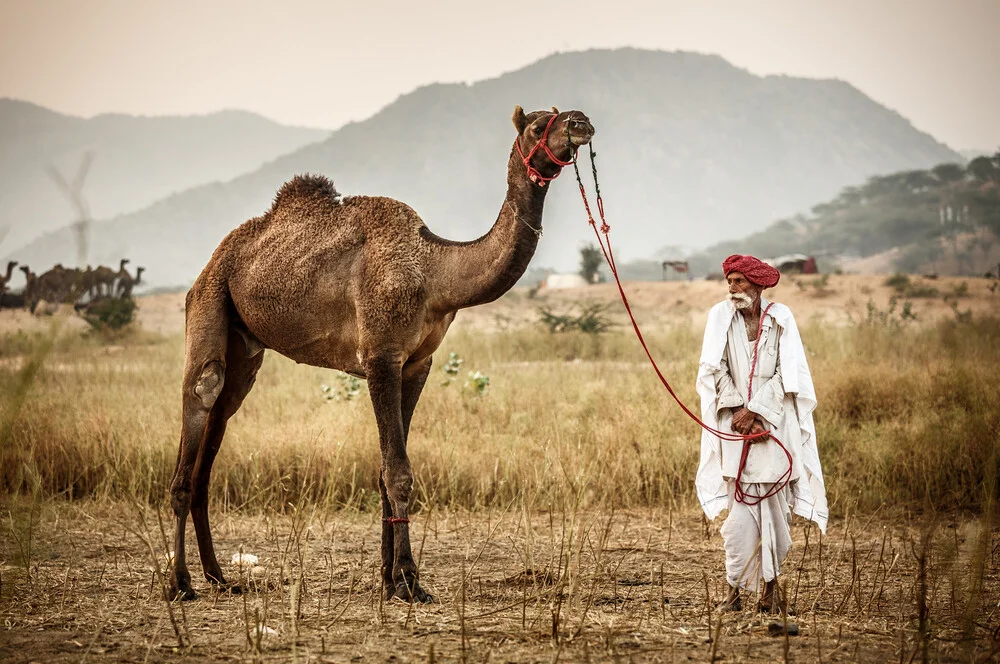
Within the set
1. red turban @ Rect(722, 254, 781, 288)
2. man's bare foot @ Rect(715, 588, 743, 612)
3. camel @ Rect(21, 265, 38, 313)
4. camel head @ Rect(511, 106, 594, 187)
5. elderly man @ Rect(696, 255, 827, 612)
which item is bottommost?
man's bare foot @ Rect(715, 588, 743, 612)

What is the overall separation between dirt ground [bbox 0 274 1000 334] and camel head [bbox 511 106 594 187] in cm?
2164

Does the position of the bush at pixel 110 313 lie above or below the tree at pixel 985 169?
below

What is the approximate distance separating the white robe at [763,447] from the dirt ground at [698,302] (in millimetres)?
21764

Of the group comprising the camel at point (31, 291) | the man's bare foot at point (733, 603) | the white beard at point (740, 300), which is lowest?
the man's bare foot at point (733, 603)

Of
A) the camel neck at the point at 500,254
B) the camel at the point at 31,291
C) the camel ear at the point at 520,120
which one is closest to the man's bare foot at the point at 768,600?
the camel neck at the point at 500,254

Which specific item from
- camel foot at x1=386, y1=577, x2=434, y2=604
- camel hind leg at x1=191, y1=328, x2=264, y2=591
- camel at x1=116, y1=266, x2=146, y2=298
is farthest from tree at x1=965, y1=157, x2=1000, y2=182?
camel foot at x1=386, y1=577, x2=434, y2=604

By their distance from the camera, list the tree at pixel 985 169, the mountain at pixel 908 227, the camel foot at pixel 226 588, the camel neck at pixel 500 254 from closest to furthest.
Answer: the camel neck at pixel 500 254
the camel foot at pixel 226 588
the tree at pixel 985 169
the mountain at pixel 908 227

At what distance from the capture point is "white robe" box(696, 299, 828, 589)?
5.72m

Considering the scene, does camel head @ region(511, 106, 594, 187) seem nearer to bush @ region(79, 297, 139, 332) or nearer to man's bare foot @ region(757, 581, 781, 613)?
man's bare foot @ region(757, 581, 781, 613)

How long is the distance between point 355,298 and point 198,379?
1.21 metres

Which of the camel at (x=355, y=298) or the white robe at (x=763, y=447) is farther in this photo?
the camel at (x=355, y=298)

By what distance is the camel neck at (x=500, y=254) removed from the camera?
5.93 metres

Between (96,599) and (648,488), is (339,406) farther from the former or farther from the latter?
(96,599)

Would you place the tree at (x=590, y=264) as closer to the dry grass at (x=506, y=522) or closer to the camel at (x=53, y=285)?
the camel at (x=53, y=285)
